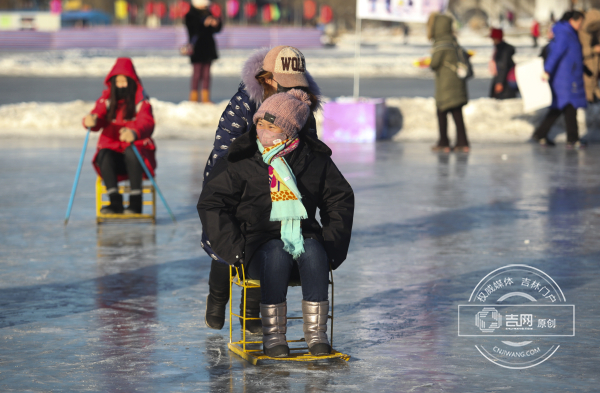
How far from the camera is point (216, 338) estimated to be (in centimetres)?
499

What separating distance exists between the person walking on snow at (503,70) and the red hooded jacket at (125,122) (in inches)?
328

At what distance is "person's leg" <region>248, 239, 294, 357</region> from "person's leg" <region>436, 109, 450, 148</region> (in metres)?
9.74

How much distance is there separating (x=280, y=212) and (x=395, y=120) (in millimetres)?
12400

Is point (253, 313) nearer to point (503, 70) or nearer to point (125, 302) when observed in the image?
point (125, 302)

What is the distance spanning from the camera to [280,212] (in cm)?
438

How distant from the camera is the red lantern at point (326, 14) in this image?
9024 cm

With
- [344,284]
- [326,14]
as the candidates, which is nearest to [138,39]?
[326,14]

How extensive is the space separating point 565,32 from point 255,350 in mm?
10347

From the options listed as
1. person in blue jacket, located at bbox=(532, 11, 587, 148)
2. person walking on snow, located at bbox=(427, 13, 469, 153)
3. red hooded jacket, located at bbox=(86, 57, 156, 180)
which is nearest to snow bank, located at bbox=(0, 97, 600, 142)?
person in blue jacket, located at bbox=(532, 11, 587, 148)

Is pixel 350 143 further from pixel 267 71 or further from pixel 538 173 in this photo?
pixel 267 71

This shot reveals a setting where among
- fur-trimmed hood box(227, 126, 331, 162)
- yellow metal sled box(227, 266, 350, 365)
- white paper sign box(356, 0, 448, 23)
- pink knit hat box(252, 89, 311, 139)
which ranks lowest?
yellow metal sled box(227, 266, 350, 365)

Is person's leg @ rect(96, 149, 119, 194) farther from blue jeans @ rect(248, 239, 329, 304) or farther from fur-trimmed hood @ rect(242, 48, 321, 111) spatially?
blue jeans @ rect(248, 239, 329, 304)

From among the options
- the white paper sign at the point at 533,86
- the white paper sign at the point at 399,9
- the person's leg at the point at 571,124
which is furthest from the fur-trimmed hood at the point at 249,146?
the white paper sign at the point at 399,9

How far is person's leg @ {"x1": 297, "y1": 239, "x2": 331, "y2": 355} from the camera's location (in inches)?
173
